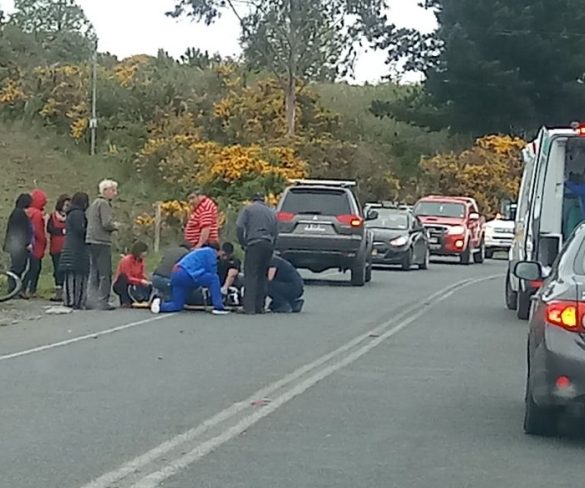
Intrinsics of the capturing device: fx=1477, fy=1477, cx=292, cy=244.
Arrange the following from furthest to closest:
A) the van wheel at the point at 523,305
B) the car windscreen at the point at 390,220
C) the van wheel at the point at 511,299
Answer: the car windscreen at the point at 390,220 → the van wheel at the point at 511,299 → the van wheel at the point at 523,305

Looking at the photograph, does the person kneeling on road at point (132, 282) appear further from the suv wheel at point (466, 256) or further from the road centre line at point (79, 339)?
the suv wheel at point (466, 256)

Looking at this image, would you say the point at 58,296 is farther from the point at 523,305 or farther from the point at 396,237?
the point at 396,237

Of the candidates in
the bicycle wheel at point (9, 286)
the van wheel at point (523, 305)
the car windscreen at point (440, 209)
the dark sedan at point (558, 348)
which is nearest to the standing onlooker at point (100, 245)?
the bicycle wheel at point (9, 286)

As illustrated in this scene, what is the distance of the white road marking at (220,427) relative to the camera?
8.41 m

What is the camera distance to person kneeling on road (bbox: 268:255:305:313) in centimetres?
2025

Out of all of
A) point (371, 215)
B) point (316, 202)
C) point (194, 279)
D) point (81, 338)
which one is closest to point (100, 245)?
point (194, 279)

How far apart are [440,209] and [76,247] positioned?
20.2 metres

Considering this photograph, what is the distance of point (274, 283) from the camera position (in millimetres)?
20234

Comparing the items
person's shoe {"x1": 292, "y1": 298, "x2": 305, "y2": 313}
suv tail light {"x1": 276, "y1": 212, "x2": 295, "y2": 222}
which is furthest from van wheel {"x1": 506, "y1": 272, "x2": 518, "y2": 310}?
suv tail light {"x1": 276, "y1": 212, "x2": 295, "y2": 222}

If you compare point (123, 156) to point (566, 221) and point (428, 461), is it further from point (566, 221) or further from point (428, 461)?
point (428, 461)

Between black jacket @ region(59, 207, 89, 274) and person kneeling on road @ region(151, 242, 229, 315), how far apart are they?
1123 mm

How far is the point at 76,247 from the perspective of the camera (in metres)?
20.1

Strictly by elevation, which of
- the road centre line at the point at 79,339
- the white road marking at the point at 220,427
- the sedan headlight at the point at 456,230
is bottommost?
the road centre line at the point at 79,339

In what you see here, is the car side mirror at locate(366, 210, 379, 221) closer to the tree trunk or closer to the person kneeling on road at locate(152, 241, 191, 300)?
the person kneeling on road at locate(152, 241, 191, 300)
